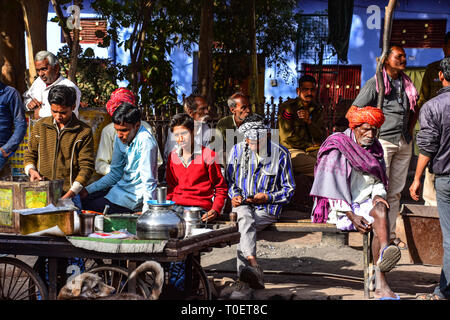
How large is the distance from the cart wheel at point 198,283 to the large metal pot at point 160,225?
26.5 inches

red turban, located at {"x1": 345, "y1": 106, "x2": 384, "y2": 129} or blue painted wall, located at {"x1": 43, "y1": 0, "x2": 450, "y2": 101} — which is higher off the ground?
blue painted wall, located at {"x1": 43, "y1": 0, "x2": 450, "y2": 101}

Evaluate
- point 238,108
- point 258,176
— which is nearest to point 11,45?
point 238,108

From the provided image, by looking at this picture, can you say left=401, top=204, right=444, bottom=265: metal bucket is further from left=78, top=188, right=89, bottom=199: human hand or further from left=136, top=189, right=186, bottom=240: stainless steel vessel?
left=78, top=188, right=89, bottom=199: human hand

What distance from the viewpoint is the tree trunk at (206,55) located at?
37.1 ft

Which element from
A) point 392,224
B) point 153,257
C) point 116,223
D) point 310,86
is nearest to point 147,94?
point 310,86

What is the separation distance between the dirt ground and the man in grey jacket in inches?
15.7

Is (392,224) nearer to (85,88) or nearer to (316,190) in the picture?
(316,190)

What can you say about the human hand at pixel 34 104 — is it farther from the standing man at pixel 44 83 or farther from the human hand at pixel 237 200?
the human hand at pixel 237 200

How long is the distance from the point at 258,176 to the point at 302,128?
2570mm

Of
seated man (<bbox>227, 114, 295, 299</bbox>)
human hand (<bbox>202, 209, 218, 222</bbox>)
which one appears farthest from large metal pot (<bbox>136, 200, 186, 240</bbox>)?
seated man (<bbox>227, 114, 295, 299</bbox>)

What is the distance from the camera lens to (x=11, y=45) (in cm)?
994

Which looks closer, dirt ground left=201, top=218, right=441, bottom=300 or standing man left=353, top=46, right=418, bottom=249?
dirt ground left=201, top=218, right=441, bottom=300

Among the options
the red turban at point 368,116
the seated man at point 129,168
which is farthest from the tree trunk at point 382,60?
Result: the seated man at point 129,168

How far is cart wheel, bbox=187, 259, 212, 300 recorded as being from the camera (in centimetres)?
503
